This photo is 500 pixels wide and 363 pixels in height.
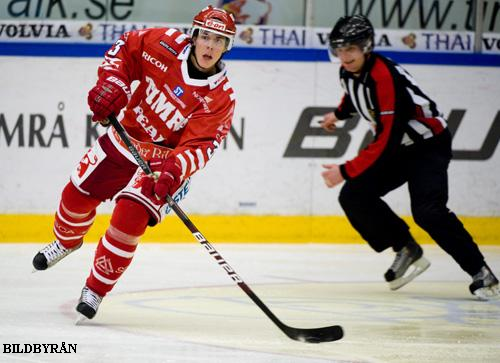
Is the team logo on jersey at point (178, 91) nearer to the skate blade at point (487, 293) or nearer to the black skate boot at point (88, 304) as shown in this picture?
the black skate boot at point (88, 304)

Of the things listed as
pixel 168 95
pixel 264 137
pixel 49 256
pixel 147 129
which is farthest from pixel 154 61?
pixel 264 137

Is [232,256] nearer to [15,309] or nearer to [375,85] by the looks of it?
[375,85]

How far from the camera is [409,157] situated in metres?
4.93

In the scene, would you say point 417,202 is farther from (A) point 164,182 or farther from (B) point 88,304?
(B) point 88,304

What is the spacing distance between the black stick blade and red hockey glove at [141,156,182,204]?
2.00 feet

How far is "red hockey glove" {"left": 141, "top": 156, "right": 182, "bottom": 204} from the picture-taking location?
371 centimetres

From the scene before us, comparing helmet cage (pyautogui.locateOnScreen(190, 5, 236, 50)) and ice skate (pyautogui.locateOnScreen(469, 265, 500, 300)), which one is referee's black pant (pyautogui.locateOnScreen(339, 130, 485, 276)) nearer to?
ice skate (pyautogui.locateOnScreen(469, 265, 500, 300))

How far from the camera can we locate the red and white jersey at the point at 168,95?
157 inches

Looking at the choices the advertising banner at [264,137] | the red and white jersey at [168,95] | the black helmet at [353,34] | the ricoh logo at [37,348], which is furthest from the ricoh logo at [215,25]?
the advertising banner at [264,137]

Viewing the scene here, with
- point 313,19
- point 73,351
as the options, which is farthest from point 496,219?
point 73,351

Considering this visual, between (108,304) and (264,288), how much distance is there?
94cm

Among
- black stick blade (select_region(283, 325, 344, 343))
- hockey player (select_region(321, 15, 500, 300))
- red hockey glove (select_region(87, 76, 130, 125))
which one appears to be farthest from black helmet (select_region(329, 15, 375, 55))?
black stick blade (select_region(283, 325, 344, 343))

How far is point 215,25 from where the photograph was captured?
3.99 m

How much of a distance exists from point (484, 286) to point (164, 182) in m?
1.68
